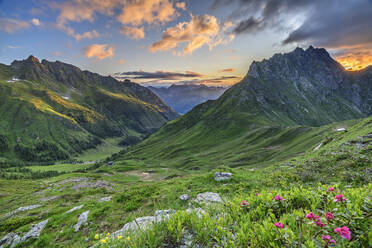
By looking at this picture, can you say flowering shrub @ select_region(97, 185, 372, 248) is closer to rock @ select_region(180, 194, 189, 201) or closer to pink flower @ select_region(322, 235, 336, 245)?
pink flower @ select_region(322, 235, 336, 245)

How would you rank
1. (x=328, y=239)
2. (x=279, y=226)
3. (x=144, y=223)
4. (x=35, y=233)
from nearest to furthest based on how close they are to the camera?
(x=328, y=239) < (x=279, y=226) < (x=144, y=223) < (x=35, y=233)

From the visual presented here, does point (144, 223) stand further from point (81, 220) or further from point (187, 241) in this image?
point (81, 220)

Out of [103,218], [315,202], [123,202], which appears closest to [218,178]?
[123,202]

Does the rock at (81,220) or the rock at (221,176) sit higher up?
the rock at (81,220)

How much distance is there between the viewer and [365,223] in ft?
11.0

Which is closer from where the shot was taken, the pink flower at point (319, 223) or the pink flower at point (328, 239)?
the pink flower at point (328, 239)

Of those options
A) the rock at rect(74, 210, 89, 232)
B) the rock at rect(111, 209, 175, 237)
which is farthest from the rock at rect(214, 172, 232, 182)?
the rock at rect(74, 210, 89, 232)

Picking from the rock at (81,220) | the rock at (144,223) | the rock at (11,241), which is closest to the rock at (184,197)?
the rock at (144,223)

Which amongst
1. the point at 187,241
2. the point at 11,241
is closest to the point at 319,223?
the point at 187,241

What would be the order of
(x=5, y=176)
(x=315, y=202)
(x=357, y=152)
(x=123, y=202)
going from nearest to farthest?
(x=315, y=202)
(x=123, y=202)
(x=357, y=152)
(x=5, y=176)

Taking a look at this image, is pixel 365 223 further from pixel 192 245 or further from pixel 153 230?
pixel 153 230

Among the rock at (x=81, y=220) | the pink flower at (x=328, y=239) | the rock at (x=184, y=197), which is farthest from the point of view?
the rock at (x=184, y=197)

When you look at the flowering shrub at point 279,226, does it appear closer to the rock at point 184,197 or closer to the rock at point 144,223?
the rock at point 144,223

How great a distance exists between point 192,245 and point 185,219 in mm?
759
